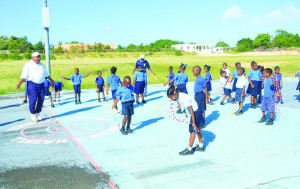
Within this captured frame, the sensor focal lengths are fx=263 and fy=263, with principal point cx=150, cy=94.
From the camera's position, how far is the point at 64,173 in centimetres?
516

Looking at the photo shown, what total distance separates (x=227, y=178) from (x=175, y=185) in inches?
40.1

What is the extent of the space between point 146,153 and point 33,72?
505 cm

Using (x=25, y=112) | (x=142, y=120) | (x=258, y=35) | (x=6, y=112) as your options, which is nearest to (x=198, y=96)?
(x=142, y=120)

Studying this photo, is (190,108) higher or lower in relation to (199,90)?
lower

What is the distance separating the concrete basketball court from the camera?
4.84 metres

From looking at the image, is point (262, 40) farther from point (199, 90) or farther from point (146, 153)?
point (146, 153)

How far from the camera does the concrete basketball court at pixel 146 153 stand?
4836mm

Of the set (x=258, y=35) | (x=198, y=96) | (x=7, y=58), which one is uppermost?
(x=258, y=35)

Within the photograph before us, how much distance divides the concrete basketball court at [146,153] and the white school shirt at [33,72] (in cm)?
157

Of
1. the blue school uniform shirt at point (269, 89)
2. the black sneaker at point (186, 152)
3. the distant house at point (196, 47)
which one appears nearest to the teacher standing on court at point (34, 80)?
the black sneaker at point (186, 152)

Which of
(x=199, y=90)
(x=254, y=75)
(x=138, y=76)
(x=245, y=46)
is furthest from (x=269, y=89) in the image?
(x=245, y=46)

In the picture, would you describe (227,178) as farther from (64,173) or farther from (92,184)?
(64,173)

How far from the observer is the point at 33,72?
8773 millimetres

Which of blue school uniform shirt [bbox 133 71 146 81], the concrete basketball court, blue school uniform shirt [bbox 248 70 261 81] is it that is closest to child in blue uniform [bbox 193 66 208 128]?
the concrete basketball court
